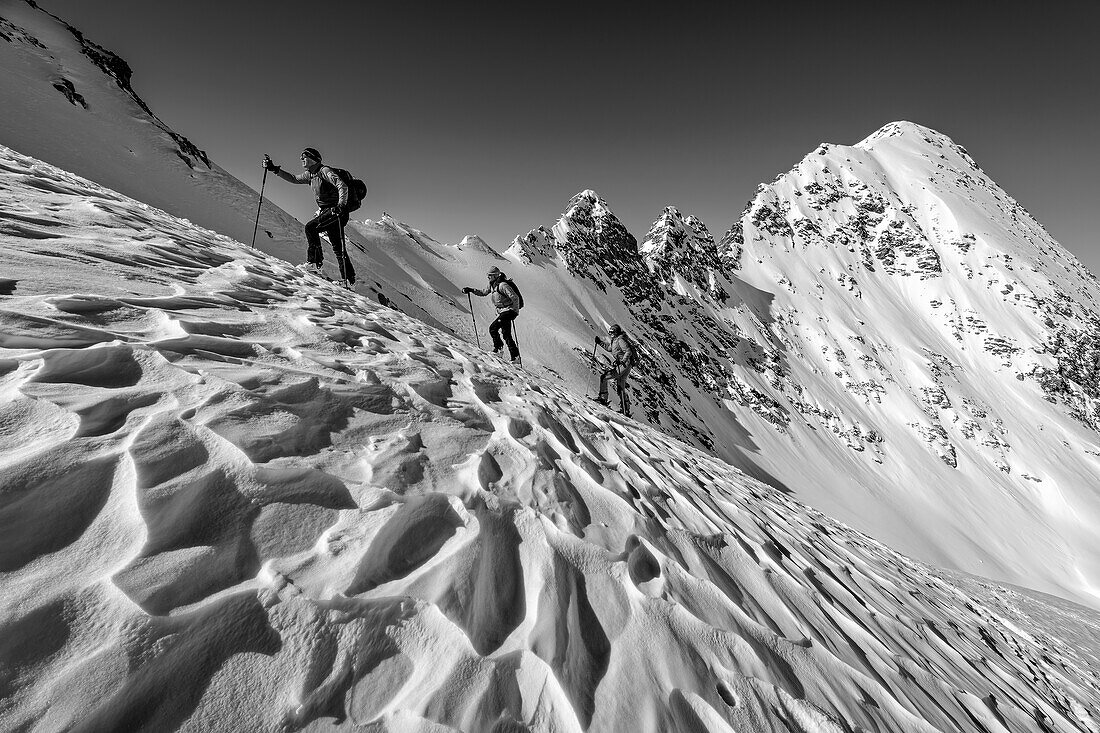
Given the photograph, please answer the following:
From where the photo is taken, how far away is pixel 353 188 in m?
7.62

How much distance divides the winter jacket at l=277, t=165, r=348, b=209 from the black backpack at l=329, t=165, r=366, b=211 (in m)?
0.05

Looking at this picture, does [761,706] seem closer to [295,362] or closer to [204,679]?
[204,679]

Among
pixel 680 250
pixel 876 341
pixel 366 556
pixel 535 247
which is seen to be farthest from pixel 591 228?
pixel 366 556

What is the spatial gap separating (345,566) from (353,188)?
772 centimetres

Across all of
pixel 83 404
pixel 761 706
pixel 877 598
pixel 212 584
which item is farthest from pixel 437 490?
pixel 877 598

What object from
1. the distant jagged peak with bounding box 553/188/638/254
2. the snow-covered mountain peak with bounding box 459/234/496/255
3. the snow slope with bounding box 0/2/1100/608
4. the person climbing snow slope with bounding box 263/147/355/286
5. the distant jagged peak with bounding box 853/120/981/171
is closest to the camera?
the person climbing snow slope with bounding box 263/147/355/286

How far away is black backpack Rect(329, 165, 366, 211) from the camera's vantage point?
7.49 m

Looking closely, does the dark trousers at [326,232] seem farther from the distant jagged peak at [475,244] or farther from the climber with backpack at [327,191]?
the distant jagged peak at [475,244]

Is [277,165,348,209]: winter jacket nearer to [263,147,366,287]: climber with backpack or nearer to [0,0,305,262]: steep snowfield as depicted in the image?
[263,147,366,287]: climber with backpack

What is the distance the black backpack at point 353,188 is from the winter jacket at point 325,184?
0.05 m

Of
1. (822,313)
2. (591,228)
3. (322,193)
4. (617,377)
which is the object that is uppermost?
(822,313)

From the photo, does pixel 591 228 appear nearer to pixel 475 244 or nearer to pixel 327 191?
pixel 475 244

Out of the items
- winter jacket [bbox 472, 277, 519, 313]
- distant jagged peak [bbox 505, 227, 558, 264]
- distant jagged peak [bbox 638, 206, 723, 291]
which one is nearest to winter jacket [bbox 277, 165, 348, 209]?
winter jacket [bbox 472, 277, 519, 313]

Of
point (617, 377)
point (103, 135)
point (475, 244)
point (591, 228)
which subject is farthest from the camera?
point (591, 228)
